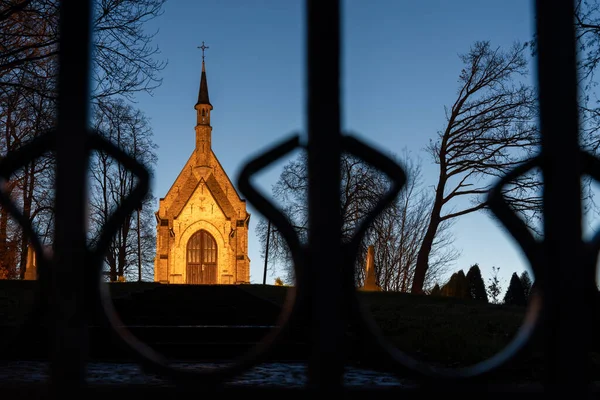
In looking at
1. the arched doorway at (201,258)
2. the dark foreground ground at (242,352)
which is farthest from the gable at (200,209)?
the dark foreground ground at (242,352)

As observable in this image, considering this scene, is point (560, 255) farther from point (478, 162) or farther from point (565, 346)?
point (478, 162)

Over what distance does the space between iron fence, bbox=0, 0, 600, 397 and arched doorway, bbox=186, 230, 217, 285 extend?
1766 inches

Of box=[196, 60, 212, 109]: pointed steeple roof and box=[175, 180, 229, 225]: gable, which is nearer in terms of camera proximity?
box=[175, 180, 229, 225]: gable

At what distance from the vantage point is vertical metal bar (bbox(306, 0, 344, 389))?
1.00m

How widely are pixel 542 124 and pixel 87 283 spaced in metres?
0.83

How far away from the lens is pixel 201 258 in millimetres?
45438

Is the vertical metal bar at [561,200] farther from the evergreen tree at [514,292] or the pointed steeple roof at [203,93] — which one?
the pointed steeple roof at [203,93]

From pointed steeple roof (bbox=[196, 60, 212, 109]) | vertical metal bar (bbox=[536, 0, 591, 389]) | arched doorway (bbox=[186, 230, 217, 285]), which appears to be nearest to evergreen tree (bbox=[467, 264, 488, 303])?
vertical metal bar (bbox=[536, 0, 591, 389])

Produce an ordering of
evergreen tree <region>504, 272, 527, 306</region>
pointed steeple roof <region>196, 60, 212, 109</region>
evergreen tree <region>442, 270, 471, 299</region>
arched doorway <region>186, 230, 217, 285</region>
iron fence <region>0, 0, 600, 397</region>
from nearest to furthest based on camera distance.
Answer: iron fence <region>0, 0, 600, 397</region> → evergreen tree <region>442, 270, 471, 299</region> → evergreen tree <region>504, 272, 527, 306</region> → arched doorway <region>186, 230, 217, 285</region> → pointed steeple roof <region>196, 60, 212, 109</region>

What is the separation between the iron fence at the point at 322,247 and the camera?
1003 mm

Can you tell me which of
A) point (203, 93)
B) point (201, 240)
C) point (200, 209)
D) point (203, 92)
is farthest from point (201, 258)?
point (203, 92)

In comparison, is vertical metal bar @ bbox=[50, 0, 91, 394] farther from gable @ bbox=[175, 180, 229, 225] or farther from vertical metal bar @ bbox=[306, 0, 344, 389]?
gable @ bbox=[175, 180, 229, 225]

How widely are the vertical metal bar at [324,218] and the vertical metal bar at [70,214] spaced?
14.9 inches

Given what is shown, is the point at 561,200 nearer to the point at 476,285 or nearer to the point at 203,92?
the point at 476,285
